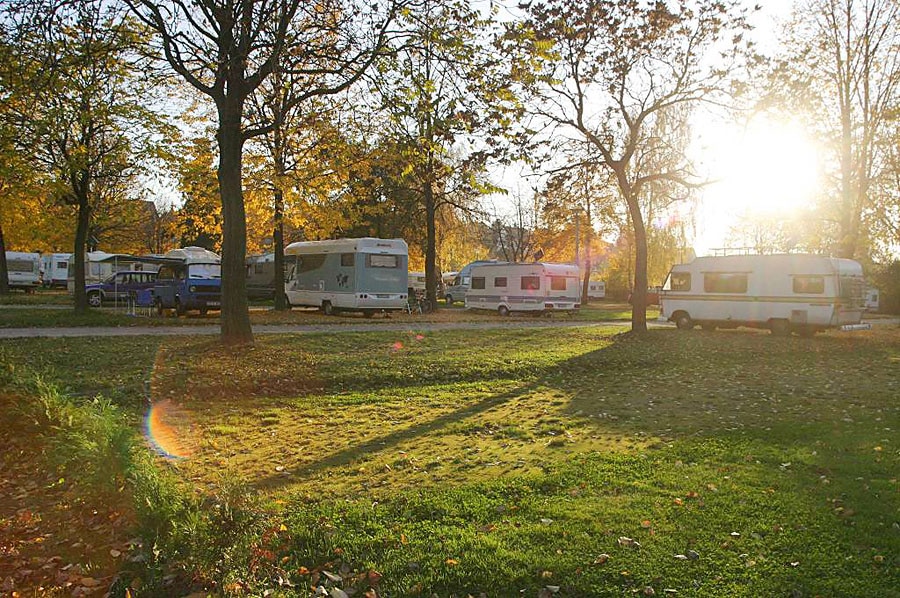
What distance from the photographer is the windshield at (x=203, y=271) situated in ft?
76.2

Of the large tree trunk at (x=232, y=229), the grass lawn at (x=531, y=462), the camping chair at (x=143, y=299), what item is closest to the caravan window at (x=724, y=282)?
the grass lawn at (x=531, y=462)

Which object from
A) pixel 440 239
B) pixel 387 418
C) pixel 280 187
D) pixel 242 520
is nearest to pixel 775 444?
pixel 387 418

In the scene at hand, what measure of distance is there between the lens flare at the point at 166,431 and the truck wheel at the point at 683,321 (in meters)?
19.0

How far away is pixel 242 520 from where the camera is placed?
3818 millimetres

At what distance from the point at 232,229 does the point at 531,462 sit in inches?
345

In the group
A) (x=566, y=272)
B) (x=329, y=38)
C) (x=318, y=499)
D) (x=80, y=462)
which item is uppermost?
(x=329, y=38)

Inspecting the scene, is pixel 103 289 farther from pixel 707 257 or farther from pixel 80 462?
pixel 80 462

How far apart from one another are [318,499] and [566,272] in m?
28.5

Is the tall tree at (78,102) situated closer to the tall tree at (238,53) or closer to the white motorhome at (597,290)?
the tall tree at (238,53)

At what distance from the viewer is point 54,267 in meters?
50.1

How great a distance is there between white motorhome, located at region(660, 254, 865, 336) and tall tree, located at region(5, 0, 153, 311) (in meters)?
18.5

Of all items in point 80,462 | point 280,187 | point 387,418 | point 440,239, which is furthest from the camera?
point 440,239

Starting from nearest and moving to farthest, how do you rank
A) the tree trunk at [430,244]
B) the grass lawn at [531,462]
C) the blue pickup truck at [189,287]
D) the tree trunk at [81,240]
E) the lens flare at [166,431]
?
the grass lawn at [531,462] → the lens flare at [166,431] → the tree trunk at [81,240] → the blue pickup truck at [189,287] → the tree trunk at [430,244]

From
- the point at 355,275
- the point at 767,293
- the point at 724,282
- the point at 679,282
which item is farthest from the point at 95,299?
the point at 767,293
